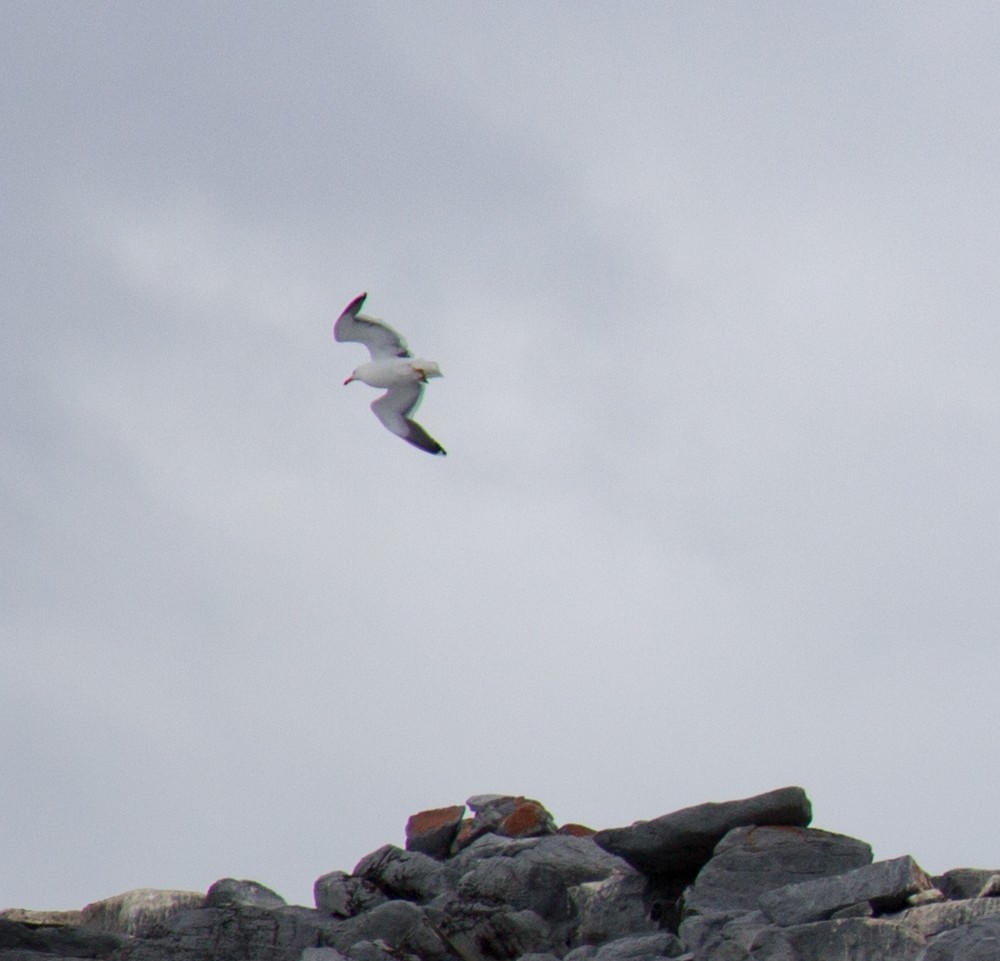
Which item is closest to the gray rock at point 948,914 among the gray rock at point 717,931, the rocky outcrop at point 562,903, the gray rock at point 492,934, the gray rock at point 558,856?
the rocky outcrop at point 562,903

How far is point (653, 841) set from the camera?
18562 mm

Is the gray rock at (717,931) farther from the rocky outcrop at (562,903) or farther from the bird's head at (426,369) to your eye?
the bird's head at (426,369)

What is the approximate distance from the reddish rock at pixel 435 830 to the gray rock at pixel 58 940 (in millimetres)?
4523

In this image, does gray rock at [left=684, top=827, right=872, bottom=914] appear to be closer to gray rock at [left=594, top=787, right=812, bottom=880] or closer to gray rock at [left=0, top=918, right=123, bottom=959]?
gray rock at [left=594, top=787, right=812, bottom=880]

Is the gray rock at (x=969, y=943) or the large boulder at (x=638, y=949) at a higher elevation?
the large boulder at (x=638, y=949)

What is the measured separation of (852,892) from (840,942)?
135cm

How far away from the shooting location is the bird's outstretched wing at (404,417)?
2312cm

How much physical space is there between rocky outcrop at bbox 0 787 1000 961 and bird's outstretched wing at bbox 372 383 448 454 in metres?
5.54

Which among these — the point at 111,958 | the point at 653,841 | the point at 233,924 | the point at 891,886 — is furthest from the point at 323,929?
the point at 891,886

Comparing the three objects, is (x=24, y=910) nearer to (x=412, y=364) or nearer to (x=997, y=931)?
(x=412, y=364)

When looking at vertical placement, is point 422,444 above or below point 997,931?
above

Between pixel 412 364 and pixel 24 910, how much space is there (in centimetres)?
830

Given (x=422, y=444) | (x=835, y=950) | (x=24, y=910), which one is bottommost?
(x=835, y=950)

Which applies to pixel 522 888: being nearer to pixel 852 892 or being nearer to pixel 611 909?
pixel 611 909
